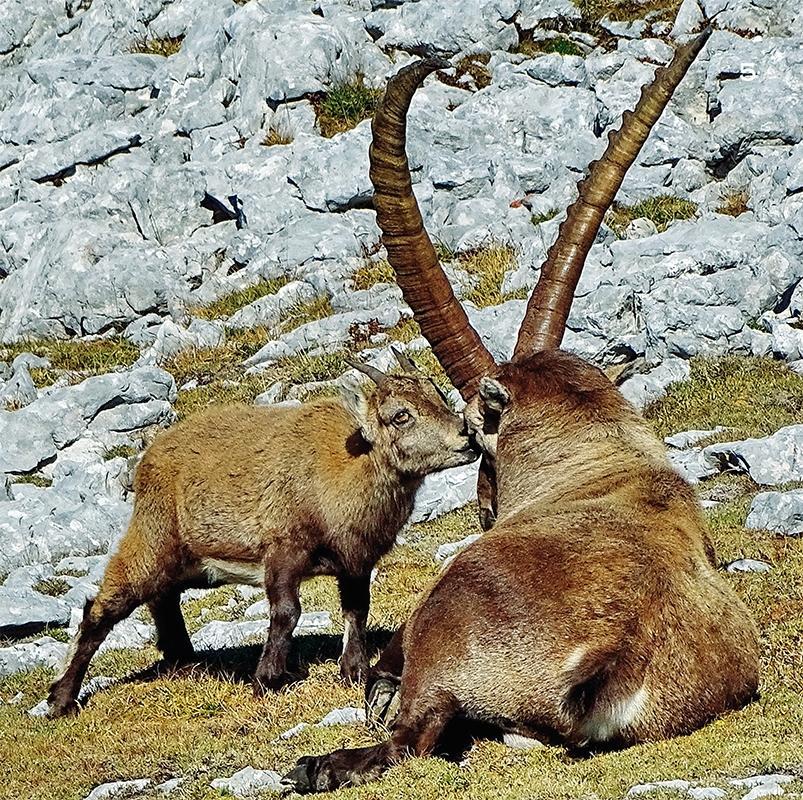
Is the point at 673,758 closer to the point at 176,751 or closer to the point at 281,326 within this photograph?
the point at 176,751

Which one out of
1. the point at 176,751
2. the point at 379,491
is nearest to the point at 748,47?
the point at 379,491

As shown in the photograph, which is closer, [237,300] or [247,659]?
[247,659]

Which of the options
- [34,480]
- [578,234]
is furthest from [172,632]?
[34,480]

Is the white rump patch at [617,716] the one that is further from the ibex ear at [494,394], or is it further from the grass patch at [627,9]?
the grass patch at [627,9]

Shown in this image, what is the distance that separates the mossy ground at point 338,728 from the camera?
702 centimetres

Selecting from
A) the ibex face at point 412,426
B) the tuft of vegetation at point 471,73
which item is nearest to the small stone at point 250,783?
the ibex face at point 412,426

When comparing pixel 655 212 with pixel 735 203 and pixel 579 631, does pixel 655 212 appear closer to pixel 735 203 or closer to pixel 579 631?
pixel 735 203

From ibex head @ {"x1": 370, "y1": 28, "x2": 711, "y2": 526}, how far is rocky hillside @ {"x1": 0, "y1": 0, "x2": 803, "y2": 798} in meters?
4.18

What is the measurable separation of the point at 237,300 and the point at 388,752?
66.3 ft

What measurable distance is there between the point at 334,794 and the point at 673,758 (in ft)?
6.02

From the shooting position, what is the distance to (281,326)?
25.8m

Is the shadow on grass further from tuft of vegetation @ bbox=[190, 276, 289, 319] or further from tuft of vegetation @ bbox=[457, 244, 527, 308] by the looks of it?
tuft of vegetation @ bbox=[190, 276, 289, 319]

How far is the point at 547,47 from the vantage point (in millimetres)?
31500

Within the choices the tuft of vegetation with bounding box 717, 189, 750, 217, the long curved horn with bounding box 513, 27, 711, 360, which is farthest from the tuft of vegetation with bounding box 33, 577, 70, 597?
the tuft of vegetation with bounding box 717, 189, 750, 217
